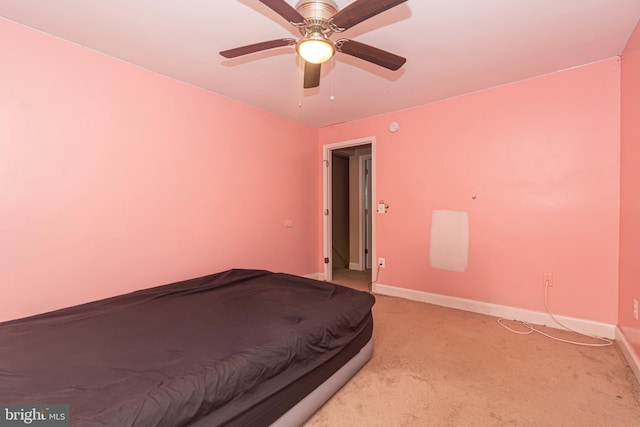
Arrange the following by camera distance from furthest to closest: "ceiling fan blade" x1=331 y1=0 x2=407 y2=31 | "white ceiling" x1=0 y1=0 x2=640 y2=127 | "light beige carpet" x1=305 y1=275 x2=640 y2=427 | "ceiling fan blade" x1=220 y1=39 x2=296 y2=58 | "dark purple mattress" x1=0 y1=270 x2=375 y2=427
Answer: "white ceiling" x1=0 y1=0 x2=640 y2=127
"ceiling fan blade" x1=220 y1=39 x2=296 y2=58
"light beige carpet" x1=305 y1=275 x2=640 y2=427
"ceiling fan blade" x1=331 y1=0 x2=407 y2=31
"dark purple mattress" x1=0 y1=270 x2=375 y2=427

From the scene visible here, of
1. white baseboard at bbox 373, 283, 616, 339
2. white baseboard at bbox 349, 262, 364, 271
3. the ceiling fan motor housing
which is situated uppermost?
the ceiling fan motor housing

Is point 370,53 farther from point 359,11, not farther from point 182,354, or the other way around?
point 182,354

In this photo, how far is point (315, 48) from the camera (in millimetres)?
1626

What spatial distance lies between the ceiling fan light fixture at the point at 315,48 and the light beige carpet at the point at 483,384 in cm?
205

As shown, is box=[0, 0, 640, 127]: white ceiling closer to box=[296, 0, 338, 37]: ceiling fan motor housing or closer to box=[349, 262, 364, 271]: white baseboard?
box=[296, 0, 338, 37]: ceiling fan motor housing

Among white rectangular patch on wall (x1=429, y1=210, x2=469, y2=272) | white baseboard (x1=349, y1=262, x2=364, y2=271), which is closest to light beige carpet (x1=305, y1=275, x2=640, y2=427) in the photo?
Answer: white rectangular patch on wall (x1=429, y1=210, x2=469, y2=272)

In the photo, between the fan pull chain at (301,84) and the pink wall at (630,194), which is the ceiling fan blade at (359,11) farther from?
the pink wall at (630,194)

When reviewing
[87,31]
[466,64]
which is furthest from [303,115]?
[87,31]

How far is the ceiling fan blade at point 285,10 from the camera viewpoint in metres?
1.32

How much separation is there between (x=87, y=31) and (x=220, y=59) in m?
0.90

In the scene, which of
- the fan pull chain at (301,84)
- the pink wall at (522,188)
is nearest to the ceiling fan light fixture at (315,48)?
the fan pull chain at (301,84)

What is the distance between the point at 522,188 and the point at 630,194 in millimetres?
765

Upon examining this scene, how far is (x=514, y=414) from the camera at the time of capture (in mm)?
1567

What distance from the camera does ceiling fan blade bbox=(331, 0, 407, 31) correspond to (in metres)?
1.31
